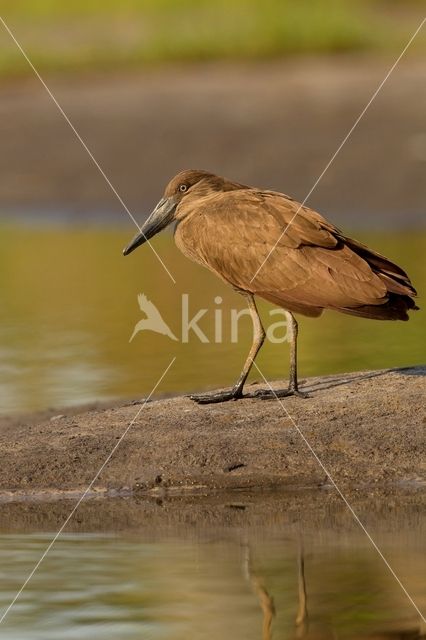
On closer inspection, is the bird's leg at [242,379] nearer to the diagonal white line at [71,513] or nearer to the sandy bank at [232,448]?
the sandy bank at [232,448]

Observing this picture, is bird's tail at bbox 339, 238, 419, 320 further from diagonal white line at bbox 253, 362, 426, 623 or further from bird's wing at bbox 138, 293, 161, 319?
bird's wing at bbox 138, 293, 161, 319

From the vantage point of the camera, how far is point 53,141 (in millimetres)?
20984

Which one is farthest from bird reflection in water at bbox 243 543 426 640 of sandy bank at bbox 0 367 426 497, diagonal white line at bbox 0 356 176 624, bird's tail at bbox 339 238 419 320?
bird's tail at bbox 339 238 419 320

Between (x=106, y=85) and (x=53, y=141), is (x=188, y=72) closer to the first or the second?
(x=106, y=85)

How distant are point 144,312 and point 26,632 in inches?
317

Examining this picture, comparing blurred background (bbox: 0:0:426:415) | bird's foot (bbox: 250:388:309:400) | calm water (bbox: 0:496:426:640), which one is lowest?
blurred background (bbox: 0:0:426:415)

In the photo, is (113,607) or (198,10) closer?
(113,607)

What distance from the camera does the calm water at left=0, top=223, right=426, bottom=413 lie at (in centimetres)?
1078

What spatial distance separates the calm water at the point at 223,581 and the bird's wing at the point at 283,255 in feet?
4.62

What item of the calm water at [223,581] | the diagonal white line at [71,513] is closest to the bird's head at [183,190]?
the diagonal white line at [71,513]

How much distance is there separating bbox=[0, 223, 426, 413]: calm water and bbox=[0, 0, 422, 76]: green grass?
6953 mm

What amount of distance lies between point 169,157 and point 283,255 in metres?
11.9

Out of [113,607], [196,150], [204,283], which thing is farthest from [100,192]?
[113,607]

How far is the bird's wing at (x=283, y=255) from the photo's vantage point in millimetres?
8344
